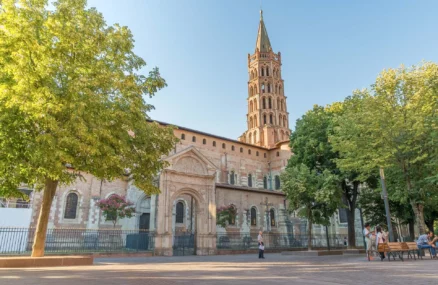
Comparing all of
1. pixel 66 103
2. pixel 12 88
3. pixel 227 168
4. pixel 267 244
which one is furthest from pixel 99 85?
pixel 227 168

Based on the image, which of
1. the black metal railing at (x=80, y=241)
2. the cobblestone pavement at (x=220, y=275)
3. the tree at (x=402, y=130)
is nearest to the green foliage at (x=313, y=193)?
the tree at (x=402, y=130)

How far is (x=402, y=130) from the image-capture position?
1894 centimetres

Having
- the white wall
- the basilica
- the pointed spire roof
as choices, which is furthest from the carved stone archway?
the pointed spire roof

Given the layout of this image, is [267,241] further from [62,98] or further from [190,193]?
[62,98]

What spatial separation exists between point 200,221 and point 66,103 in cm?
1539

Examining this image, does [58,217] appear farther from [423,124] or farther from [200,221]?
[423,124]

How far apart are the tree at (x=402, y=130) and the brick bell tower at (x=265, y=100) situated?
144ft

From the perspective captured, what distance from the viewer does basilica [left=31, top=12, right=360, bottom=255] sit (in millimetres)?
22719

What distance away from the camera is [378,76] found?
2200 centimetres

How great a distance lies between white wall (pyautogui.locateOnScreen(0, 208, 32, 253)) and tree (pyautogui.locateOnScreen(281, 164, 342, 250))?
1905 cm

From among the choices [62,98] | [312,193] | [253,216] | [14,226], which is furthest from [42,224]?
[253,216]

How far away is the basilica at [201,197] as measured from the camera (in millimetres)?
22719

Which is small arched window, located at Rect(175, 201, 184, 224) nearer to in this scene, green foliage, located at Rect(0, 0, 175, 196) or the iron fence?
the iron fence

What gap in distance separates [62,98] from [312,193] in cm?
1715
